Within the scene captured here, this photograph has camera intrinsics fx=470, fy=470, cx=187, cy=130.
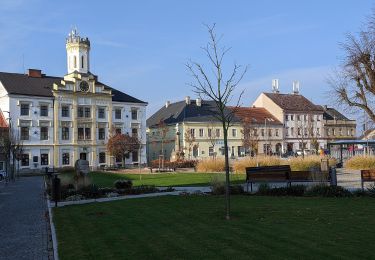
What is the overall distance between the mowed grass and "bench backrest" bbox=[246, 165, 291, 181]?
13.7ft

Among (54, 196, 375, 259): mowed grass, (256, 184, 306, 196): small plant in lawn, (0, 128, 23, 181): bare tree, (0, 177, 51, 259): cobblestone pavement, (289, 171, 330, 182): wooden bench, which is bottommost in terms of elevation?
(0, 177, 51, 259): cobblestone pavement

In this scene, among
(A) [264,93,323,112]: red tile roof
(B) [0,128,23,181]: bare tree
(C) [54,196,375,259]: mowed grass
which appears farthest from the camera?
(A) [264,93,323,112]: red tile roof

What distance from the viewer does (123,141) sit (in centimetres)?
6166

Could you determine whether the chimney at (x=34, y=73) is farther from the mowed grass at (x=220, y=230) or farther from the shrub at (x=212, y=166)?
the mowed grass at (x=220, y=230)

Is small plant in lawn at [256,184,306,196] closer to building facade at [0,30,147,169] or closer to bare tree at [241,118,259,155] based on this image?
building facade at [0,30,147,169]

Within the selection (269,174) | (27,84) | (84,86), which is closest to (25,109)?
(27,84)

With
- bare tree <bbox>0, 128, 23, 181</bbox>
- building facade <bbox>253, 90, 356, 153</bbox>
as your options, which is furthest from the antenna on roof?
bare tree <bbox>0, 128, 23, 181</bbox>

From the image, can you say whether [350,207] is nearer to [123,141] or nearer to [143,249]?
[143,249]

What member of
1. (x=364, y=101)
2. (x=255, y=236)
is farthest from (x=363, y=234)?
(x=364, y=101)

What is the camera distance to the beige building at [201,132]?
75.7 m

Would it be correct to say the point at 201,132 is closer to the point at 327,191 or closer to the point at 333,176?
the point at 333,176

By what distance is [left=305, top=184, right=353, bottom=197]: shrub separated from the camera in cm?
1706

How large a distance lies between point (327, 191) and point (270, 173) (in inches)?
148

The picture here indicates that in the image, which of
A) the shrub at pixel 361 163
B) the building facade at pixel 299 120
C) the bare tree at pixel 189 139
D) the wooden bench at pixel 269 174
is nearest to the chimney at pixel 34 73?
the bare tree at pixel 189 139
